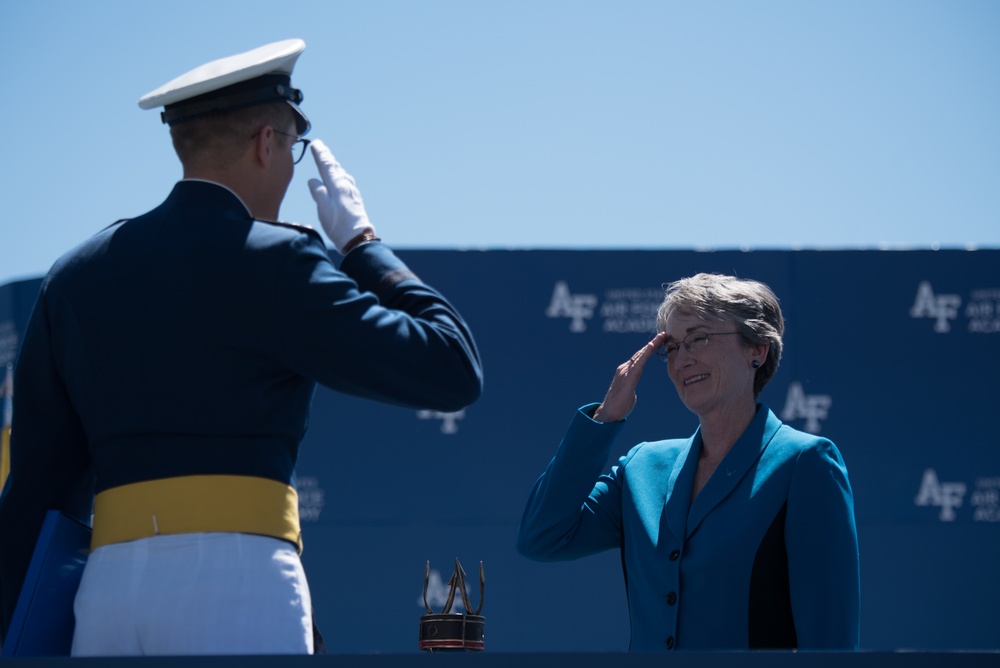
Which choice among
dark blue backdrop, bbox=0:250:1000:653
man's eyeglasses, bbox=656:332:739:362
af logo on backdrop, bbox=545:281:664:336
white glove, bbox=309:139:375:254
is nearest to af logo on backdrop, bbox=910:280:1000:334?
dark blue backdrop, bbox=0:250:1000:653

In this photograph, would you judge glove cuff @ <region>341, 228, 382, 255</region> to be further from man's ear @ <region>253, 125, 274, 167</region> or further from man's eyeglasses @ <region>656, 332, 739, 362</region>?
man's eyeglasses @ <region>656, 332, 739, 362</region>

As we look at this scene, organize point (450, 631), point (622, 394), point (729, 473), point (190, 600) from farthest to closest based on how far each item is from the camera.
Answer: point (622, 394)
point (729, 473)
point (450, 631)
point (190, 600)

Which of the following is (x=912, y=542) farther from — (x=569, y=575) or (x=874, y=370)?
(x=569, y=575)

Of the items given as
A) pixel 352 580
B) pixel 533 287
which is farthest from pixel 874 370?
pixel 352 580

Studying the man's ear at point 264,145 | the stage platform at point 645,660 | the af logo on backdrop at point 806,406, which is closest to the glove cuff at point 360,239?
the man's ear at point 264,145

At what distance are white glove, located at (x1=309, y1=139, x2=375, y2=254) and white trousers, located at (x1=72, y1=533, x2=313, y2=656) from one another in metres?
0.44

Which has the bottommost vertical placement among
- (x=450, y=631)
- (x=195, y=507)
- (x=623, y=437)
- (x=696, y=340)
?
(x=450, y=631)

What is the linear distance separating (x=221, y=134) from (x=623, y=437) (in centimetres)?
507

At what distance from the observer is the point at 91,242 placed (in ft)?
5.60

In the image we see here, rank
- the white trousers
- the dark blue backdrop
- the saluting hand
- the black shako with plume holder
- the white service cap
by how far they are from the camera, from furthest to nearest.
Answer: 1. the dark blue backdrop
2. the saluting hand
3. the black shako with plume holder
4. the white service cap
5. the white trousers

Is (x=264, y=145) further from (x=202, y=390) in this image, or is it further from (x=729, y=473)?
(x=729, y=473)

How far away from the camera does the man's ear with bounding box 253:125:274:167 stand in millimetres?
1713

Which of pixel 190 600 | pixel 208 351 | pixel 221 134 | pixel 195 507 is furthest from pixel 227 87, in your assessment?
pixel 190 600

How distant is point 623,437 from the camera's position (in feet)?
21.7
